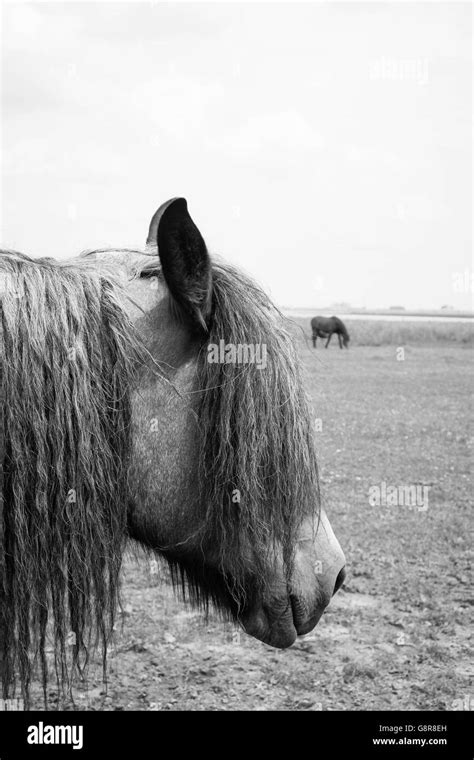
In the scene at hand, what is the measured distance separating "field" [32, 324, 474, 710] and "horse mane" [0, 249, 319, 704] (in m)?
0.26

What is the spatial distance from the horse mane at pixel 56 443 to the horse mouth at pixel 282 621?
532 millimetres

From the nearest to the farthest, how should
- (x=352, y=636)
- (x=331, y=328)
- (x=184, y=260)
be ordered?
(x=184, y=260) → (x=352, y=636) → (x=331, y=328)

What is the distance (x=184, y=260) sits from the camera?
69.4 inches

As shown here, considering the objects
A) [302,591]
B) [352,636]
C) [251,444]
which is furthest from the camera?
[352,636]

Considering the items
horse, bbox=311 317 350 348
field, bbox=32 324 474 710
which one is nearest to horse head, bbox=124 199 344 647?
field, bbox=32 324 474 710

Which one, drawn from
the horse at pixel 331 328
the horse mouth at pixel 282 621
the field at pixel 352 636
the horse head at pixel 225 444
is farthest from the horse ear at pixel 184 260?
the horse at pixel 331 328

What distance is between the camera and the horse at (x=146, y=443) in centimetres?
178

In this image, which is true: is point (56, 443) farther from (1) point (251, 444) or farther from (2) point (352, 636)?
(2) point (352, 636)

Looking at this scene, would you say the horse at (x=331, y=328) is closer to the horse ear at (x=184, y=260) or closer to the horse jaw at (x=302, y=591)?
the horse jaw at (x=302, y=591)

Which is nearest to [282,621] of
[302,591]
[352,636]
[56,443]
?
[302,591]

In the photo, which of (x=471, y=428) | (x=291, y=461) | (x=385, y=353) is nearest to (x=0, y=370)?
(x=291, y=461)

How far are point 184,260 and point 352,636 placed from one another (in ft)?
12.9

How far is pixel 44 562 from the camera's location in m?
1.81
